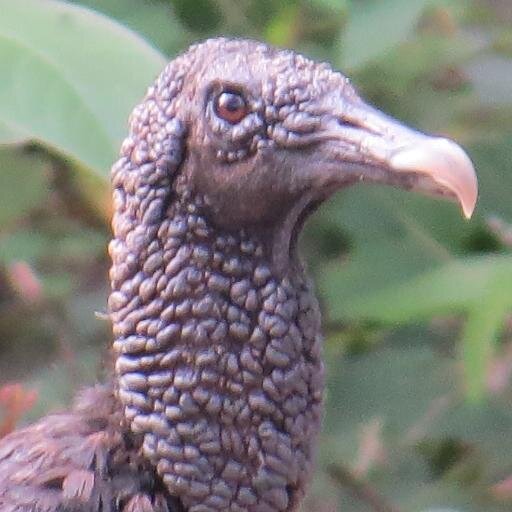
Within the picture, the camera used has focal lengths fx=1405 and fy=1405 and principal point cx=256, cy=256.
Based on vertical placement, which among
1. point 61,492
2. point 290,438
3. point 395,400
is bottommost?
point 61,492

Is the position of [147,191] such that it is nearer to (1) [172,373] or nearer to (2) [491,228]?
(1) [172,373]

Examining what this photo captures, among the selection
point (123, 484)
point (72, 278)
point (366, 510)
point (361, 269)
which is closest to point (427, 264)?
point (361, 269)

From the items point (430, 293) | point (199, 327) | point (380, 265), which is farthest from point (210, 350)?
point (380, 265)

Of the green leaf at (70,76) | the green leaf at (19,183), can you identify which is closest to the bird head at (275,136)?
the green leaf at (70,76)

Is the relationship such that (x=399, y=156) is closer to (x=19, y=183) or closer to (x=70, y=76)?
(x=70, y=76)

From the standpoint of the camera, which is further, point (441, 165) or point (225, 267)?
point (225, 267)

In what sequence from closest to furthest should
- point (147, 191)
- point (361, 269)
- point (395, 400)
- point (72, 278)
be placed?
point (147, 191) → point (361, 269) → point (395, 400) → point (72, 278)

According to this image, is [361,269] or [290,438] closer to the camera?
[290,438]

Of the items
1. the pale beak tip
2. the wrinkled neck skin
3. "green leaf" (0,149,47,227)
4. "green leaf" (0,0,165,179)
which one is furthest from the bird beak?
"green leaf" (0,149,47,227)
